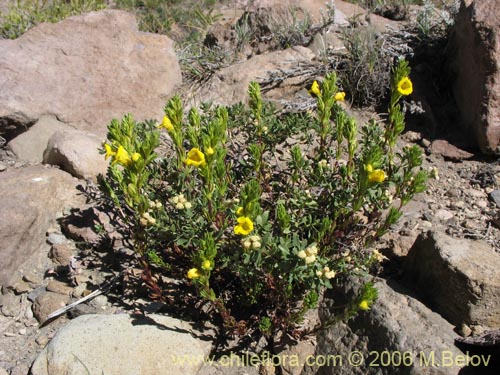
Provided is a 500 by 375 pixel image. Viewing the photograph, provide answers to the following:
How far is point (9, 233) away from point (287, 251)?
2073mm

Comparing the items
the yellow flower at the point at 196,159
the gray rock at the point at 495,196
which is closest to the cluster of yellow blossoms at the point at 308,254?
the yellow flower at the point at 196,159

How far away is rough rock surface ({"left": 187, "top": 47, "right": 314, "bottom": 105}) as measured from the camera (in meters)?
5.08

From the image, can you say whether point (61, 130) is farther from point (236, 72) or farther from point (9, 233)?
point (236, 72)

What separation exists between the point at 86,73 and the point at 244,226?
10.9ft

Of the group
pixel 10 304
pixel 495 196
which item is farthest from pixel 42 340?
pixel 495 196

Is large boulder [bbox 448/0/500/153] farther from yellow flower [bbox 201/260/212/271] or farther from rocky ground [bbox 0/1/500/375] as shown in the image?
yellow flower [bbox 201/260/212/271]

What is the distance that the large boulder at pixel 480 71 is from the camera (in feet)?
13.2

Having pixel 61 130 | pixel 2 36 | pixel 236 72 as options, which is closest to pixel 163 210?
pixel 61 130

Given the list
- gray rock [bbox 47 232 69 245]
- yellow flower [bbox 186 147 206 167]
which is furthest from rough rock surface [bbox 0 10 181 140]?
yellow flower [bbox 186 147 206 167]

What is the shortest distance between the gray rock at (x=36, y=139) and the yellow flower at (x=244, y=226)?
282 cm

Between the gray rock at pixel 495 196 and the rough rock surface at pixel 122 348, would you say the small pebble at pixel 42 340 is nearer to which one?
the rough rock surface at pixel 122 348

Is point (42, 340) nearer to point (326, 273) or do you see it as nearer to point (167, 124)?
point (167, 124)

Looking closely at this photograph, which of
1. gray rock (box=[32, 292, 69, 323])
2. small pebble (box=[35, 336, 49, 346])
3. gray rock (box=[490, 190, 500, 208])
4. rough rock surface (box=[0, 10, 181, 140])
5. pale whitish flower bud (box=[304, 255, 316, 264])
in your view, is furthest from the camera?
rough rock surface (box=[0, 10, 181, 140])

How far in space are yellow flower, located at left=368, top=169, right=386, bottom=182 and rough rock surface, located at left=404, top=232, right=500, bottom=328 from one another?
764 millimetres
